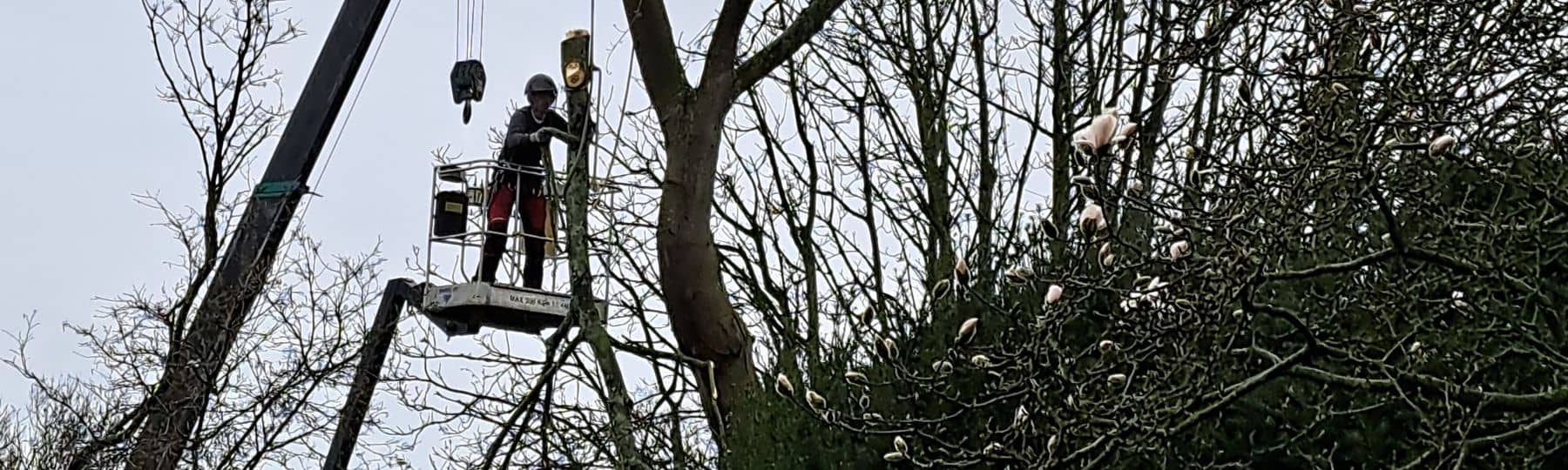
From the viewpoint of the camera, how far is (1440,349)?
439cm

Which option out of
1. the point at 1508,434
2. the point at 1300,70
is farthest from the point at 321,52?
the point at 1508,434

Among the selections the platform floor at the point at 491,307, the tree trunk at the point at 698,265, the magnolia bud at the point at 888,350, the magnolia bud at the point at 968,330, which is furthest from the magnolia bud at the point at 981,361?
the platform floor at the point at 491,307

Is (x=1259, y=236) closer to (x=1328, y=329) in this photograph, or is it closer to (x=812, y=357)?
(x=1328, y=329)

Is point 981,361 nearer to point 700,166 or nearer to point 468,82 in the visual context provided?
point 700,166

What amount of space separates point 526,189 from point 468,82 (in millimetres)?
693

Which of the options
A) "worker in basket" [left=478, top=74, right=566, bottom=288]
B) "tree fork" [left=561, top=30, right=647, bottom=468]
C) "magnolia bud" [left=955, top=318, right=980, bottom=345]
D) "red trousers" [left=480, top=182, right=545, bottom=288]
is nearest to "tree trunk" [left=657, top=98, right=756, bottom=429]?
"tree fork" [left=561, top=30, right=647, bottom=468]

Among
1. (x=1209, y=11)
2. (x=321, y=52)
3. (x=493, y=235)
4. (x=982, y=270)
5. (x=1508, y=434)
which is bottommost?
(x=1508, y=434)

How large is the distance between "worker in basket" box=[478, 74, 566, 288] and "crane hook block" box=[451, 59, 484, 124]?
1.29 feet

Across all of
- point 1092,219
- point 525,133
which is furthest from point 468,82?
point 1092,219

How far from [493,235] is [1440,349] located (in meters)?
5.27

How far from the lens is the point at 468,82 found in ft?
30.4

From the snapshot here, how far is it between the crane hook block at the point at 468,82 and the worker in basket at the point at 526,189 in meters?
0.39

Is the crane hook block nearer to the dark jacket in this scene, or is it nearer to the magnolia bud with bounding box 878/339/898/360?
the dark jacket

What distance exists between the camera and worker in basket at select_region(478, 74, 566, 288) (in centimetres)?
873
